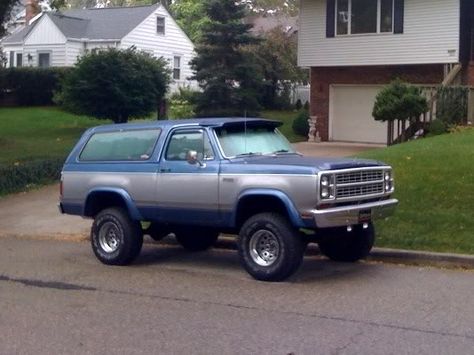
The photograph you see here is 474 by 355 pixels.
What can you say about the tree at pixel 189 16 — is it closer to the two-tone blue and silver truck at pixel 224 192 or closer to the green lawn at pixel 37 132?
the green lawn at pixel 37 132

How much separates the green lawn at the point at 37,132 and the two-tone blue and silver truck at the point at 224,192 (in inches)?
359

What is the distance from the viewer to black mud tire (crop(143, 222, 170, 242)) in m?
13.1

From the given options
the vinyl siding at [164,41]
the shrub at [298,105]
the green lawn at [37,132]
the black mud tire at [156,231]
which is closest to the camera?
the black mud tire at [156,231]

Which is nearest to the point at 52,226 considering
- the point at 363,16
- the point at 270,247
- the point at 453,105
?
the point at 270,247

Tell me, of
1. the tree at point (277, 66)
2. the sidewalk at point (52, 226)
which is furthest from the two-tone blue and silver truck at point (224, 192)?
the tree at point (277, 66)

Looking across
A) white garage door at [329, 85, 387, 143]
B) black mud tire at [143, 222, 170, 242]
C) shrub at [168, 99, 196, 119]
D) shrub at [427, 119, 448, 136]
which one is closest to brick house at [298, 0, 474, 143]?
white garage door at [329, 85, 387, 143]

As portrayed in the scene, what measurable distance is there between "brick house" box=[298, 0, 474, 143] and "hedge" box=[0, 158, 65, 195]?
1094 cm

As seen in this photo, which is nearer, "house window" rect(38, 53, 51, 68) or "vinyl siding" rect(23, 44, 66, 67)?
"vinyl siding" rect(23, 44, 66, 67)

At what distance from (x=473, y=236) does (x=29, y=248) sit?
656 cm

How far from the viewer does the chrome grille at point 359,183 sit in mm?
11008

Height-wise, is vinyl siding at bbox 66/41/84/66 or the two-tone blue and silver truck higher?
vinyl siding at bbox 66/41/84/66

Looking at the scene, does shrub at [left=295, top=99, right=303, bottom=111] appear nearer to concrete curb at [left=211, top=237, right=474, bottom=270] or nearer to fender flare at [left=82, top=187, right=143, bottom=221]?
concrete curb at [left=211, top=237, right=474, bottom=270]

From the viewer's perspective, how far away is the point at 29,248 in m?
14.6

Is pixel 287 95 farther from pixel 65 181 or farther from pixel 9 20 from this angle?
pixel 65 181
